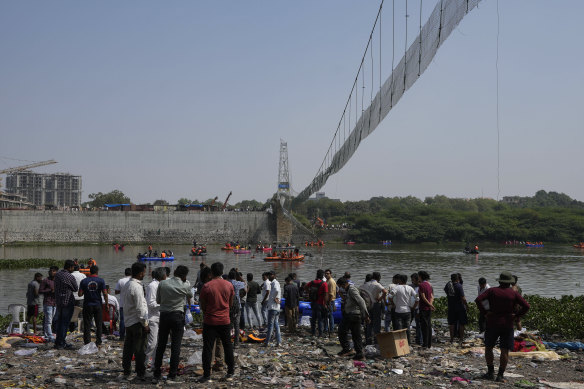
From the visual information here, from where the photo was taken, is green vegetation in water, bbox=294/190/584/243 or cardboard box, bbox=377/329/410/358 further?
green vegetation in water, bbox=294/190/584/243

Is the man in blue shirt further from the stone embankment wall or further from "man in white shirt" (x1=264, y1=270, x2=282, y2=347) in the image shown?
the stone embankment wall

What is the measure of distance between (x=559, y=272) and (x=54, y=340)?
36671mm

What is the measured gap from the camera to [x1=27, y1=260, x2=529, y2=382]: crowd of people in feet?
23.6

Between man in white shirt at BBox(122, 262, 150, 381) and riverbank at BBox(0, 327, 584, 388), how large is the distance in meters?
0.22

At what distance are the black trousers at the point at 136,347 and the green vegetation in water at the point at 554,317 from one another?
8.61 m

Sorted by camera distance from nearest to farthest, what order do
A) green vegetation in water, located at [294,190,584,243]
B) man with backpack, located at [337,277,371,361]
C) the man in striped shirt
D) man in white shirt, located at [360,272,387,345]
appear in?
man with backpack, located at [337,277,371,361] < the man in striped shirt < man in white shirt, located at [360,272,387,345] < green vegetation in water, located at [294,190,584,243]

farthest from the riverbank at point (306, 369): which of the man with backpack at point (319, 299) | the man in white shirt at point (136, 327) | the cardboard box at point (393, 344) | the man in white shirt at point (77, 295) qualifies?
the man with backpack at point (319, 299)

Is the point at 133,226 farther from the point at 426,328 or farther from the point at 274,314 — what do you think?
the point at 426,328

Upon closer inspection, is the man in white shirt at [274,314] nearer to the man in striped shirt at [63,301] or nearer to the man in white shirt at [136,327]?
the man in white shirt at [136,327]

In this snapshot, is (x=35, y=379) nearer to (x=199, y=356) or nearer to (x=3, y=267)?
(x=199, y=356)

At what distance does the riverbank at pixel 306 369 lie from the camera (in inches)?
281

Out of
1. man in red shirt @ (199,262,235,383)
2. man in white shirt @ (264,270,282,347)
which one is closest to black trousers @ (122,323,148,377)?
man in red shirt @ (199,262,235,383)

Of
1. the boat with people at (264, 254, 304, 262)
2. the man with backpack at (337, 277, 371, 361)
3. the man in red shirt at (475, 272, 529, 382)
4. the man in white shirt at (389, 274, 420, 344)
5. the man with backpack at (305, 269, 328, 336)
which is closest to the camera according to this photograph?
the man in red shirt at (475, 272, 529, 382)

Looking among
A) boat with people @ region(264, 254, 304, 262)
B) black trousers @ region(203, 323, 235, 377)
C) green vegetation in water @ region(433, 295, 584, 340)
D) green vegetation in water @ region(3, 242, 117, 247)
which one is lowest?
boat with people @ region(264, 254, 304, 262)
